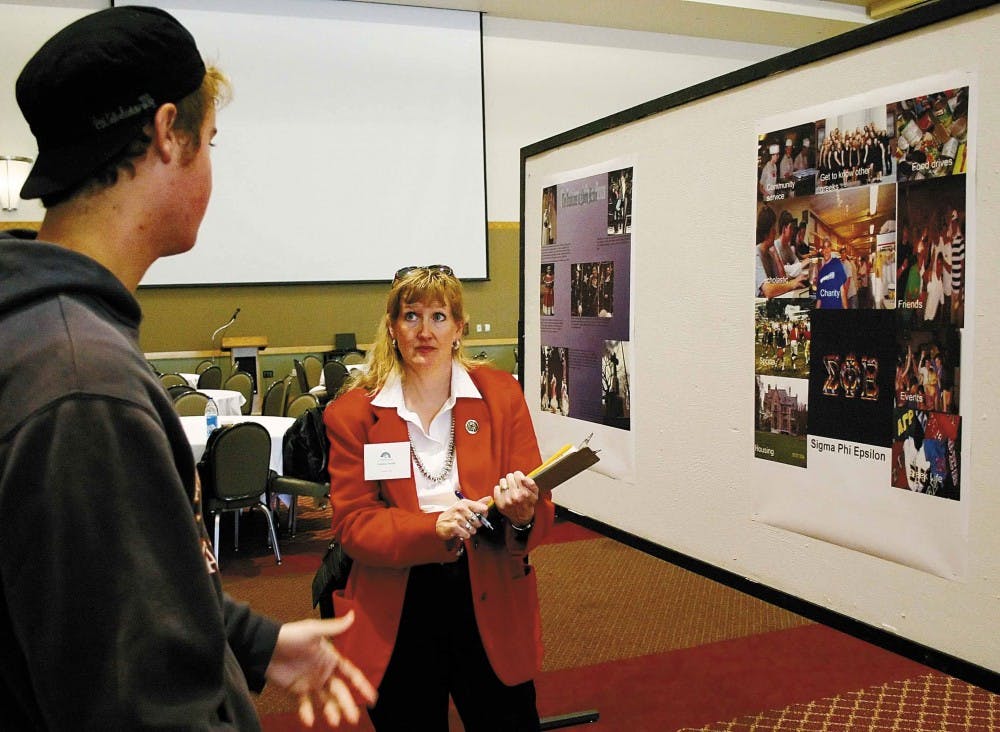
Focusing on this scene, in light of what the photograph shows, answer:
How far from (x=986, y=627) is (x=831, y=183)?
2.75ft

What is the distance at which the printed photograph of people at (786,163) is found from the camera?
1.66m

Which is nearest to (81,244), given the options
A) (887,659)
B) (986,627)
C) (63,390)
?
(63,390)

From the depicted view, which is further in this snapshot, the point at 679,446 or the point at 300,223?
the point at 300,223

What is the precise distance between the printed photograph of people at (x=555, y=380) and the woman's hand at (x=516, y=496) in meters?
0.69

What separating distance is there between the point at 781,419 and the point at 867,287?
35 cm

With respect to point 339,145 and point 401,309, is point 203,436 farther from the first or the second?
point 339,145

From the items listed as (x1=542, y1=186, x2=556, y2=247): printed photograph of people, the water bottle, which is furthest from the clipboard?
the water bottle

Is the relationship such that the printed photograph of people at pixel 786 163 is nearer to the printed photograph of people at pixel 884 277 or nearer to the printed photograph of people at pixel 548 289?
the printed photograph of people at pixel 884 277

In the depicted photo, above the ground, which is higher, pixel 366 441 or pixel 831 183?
pixel 831 183

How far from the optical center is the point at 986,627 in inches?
55.7

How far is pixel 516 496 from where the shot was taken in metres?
1.91

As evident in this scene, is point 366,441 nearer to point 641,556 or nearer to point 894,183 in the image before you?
point 894,183

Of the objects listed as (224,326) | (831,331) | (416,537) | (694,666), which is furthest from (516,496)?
(224,326)

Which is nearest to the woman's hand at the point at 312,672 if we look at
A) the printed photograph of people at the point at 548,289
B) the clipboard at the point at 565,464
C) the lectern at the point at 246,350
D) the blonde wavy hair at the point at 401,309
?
the clipboard at the point at 565,464
